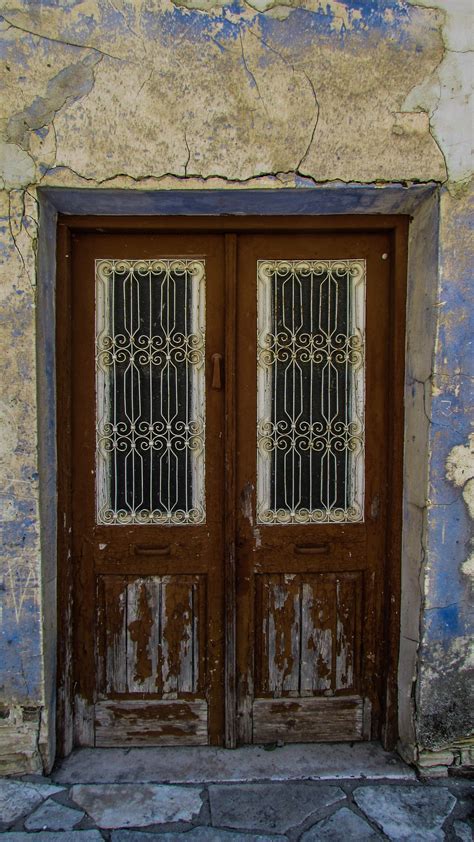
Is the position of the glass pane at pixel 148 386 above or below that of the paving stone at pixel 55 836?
above

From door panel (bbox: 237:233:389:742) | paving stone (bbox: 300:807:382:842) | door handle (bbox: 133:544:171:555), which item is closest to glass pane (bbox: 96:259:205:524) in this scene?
door handle (bbox: 133:544:171:555)

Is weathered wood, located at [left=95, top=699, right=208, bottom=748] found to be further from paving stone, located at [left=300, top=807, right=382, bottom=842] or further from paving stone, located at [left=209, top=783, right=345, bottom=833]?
paving stone, located at [left=300, top=807, right=382, bottom=842]

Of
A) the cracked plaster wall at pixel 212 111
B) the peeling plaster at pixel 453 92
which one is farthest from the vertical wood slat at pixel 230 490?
the peeling plaster at pixel 453 92

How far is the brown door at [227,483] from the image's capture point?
2.85 metres

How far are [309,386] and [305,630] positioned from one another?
1201mm

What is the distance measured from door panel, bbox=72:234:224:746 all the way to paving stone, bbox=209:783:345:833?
37 centimetres

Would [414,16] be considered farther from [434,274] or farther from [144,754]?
[144,754]

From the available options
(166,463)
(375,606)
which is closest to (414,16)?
(166,463)

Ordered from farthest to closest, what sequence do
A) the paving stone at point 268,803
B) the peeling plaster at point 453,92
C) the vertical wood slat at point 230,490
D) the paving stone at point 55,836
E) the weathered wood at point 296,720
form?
1. the weathered wood at point 296,720
2. the vertical wood slat at point 230,490
3. the peeling plaster at point 453,92
4. the paving stone at point 268,803
5. the paving stone at point 55,836

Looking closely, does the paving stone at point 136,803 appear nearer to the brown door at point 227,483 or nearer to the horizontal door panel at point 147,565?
the brown door at point 227,483

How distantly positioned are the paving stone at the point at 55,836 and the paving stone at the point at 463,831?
141cm

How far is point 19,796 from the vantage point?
100 inches

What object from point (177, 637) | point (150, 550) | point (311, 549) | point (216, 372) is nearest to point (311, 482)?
point (311, 549)

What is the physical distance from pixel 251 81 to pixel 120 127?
593 mm
